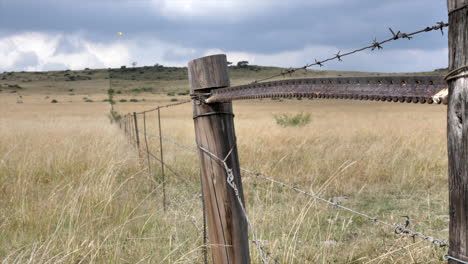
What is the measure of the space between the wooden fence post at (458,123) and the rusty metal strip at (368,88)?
7 centimetres

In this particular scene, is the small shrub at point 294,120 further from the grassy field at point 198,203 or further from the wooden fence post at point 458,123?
the wooden fence post at point 458,123

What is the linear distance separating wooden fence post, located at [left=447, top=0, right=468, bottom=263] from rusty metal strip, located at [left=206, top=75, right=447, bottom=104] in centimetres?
7

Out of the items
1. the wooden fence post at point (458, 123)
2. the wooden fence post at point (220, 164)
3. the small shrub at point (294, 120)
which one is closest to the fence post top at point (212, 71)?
the wooden fence post at point (220, 164)

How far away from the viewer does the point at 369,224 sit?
4191 mm

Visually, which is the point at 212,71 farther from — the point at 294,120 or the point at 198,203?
the point at 294,120

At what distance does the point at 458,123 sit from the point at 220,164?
1.22 metres

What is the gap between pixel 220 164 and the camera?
6.42 feet

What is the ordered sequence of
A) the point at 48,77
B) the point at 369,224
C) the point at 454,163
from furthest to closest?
the point at 48,77 → the point at 369,224 → the point at 454,163

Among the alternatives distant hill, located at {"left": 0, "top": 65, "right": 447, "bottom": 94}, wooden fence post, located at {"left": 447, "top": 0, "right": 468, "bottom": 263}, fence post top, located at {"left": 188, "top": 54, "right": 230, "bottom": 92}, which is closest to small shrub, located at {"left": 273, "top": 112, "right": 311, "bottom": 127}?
fence post top, located at {"left": 188, "top": 54, "right": 230, "bottom": 92}

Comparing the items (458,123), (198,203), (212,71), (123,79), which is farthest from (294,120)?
(123,79)

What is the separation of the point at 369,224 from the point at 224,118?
9.35 ft

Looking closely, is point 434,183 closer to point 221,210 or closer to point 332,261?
point 332,261

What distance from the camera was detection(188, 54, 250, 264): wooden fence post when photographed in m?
1.95

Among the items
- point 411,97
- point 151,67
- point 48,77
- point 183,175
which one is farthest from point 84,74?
point 411,97
